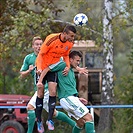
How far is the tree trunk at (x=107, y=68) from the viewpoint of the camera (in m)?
17.4

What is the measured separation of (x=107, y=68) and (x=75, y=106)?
5698mm

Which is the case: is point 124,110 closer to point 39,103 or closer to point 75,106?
point 39,103

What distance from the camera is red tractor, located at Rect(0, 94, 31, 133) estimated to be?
16.4 meters

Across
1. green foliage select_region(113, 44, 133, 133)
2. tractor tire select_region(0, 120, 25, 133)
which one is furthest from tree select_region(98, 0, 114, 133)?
tractor tire select_region(0, 120, 25, 133)

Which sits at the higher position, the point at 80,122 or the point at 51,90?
the point at 51,90

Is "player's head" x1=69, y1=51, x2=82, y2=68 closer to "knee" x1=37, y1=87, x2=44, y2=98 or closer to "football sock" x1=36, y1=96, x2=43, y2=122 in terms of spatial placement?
"knee" x1=37, y1=87, x2=44, y2=98

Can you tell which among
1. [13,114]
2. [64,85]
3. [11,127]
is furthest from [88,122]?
[13,114]

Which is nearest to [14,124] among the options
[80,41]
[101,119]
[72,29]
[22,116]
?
[22,116]

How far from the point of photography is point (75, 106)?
1210 cm

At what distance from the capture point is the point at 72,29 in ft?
39.2

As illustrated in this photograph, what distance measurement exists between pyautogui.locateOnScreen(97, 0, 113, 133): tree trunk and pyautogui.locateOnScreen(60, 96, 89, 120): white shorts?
5.15 metres

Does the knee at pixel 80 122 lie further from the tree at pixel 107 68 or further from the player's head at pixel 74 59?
the tree at pixel 107 68

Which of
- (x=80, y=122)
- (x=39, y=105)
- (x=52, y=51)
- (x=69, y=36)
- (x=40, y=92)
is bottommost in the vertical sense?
(x=80, y=122)

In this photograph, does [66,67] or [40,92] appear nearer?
[66,67]
